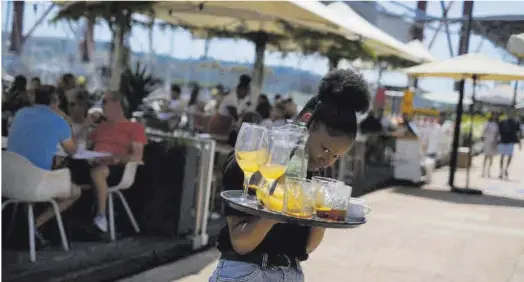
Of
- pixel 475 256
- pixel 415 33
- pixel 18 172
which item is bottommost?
pixel 475 256

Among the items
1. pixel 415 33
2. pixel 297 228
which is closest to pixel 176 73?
pixel 415 33

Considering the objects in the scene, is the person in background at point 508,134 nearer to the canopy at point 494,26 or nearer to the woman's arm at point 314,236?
the canopy at point 494,26

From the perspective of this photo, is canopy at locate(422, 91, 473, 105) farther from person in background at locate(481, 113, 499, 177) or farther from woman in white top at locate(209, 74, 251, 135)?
woman in white top at locate(209, 74, 251, 135)

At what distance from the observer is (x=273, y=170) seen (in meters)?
1.87

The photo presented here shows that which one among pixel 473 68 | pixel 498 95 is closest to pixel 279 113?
pixel 473 68

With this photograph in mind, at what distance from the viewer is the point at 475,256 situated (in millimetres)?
7031

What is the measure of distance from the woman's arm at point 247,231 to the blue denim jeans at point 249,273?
7 cm

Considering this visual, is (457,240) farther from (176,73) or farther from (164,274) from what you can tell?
(176,73)

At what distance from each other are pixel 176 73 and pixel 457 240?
12818 mm

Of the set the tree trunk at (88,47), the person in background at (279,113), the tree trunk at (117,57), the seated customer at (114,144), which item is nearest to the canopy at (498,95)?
the tree trunk at (88,47)

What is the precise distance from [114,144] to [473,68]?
7.42 m

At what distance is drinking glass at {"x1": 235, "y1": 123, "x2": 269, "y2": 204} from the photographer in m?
1.89

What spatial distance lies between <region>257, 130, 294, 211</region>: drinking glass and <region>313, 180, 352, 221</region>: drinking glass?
11 centimetres

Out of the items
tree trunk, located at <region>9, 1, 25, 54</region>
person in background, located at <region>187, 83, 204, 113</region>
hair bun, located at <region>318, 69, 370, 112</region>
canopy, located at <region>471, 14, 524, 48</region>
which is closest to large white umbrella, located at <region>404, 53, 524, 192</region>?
canopy, located at <region>471, 14, 524, 48</region>
